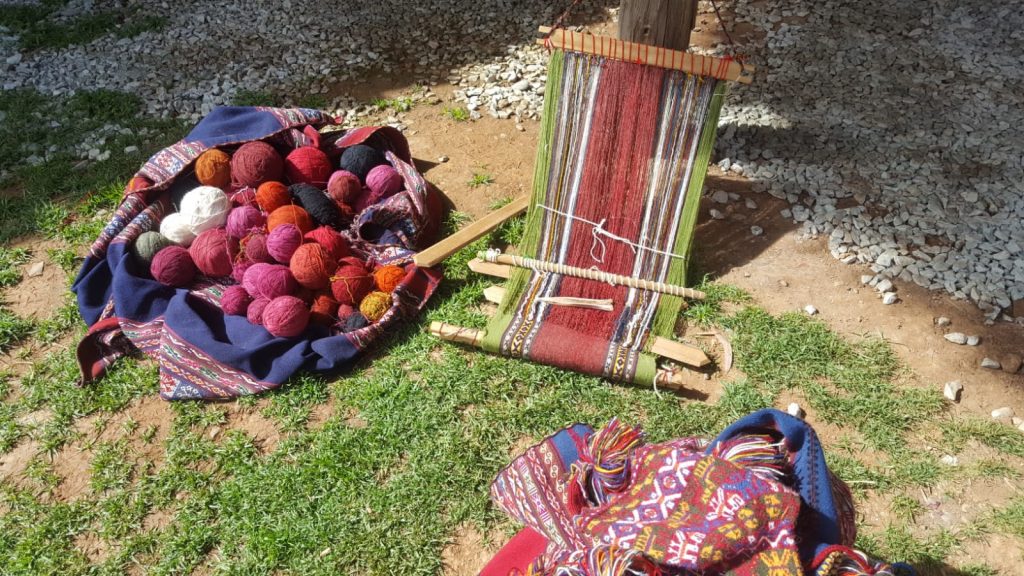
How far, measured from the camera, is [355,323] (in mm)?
3154

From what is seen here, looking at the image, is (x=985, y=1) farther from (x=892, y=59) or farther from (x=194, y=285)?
(x=194, y=285)

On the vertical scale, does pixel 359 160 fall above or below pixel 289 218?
above

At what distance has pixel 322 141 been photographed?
393cm

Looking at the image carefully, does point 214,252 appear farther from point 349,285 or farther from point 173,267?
point 349,285

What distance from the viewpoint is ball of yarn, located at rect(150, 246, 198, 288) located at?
3289mm

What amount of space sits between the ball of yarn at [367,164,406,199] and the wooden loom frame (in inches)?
18.7

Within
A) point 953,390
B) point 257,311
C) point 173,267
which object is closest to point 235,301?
point 257,311

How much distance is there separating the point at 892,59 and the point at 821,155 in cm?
126

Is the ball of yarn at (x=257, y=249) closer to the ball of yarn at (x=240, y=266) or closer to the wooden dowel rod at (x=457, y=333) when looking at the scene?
the ball of yarn at (x=240, y=266)

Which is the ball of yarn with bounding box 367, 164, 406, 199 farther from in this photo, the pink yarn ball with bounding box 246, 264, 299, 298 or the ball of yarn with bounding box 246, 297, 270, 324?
the ball of yarn with bounding box 246, 297, 270, 324

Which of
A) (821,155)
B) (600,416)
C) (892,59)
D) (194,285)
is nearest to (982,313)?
(821,155)

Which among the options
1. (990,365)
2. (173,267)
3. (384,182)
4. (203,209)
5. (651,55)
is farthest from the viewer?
(384,182)

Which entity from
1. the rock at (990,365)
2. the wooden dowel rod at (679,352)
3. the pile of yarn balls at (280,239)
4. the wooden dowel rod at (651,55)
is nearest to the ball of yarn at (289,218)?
the pile of yarn balls at (280,239)

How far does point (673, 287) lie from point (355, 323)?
1493 mm
